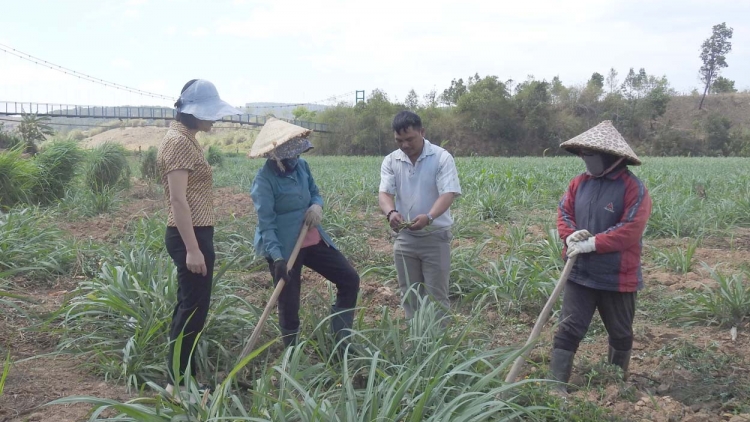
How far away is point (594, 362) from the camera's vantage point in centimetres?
358

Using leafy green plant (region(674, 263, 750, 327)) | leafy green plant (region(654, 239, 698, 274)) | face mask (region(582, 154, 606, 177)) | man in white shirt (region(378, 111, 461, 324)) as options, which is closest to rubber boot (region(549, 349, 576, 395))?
man in white shirt (region(378, 111, 461, 324))

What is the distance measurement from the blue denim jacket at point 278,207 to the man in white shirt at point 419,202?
604 millimetres

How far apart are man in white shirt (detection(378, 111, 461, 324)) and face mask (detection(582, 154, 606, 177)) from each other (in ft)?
2.65

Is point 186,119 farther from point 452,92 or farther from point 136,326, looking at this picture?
point 452,92

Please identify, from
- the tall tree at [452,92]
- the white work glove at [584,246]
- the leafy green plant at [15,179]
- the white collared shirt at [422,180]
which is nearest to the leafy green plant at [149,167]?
the leafy green plant at [15,179]

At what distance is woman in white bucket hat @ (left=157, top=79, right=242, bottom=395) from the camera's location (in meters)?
2.86

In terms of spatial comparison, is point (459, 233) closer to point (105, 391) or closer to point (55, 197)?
point (105, 391)

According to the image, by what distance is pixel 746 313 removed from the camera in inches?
163

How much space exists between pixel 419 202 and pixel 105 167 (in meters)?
8.26

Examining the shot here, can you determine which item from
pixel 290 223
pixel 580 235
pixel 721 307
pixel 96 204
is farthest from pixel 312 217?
pixel 96 204

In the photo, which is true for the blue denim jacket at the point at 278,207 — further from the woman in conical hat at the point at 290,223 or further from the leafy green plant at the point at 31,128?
the leafy green plant at the point at 31,128

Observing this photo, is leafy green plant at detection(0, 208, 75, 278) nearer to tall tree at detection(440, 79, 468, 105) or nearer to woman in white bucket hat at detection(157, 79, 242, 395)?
woman in white bucket hat at detection(157, 79, 242, 395)

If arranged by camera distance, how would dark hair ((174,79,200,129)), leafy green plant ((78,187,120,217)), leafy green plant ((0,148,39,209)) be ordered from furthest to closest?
1. leafy green plant ((78,187,120,217))
2. leafy green plant ((0,148,39,209))
3. dark hair ((174,79,200,129))

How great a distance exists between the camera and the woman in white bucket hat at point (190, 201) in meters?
2.86
